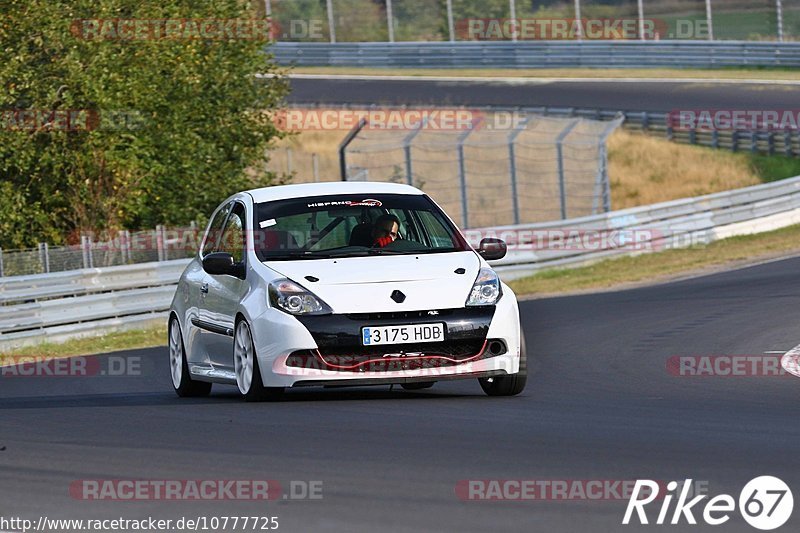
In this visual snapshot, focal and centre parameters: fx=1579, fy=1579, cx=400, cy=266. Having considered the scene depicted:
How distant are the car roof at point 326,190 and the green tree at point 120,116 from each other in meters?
14.5

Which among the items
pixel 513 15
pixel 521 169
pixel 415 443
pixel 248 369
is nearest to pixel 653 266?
pixel 521 169

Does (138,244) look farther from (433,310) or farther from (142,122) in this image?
(433,310)

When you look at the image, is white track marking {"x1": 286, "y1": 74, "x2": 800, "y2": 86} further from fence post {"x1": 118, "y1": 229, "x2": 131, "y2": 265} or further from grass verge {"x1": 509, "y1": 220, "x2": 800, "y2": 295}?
fence post {"x1": 118, "y1": 229, "x2": 131, "y2": 265}

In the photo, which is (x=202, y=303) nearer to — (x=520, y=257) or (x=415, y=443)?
(x=415, y=443)

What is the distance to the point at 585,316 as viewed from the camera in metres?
18.8

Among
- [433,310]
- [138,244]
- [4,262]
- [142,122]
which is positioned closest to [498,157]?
[142,122]

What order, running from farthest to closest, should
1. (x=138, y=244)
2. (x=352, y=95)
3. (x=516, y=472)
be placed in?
(x=352, y=95), (x=138, y=244), (x=516, y=472)

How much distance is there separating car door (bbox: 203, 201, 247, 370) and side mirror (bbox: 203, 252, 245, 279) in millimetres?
69

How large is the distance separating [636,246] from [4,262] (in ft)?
40.0

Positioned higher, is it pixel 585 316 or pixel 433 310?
pixel 433 310

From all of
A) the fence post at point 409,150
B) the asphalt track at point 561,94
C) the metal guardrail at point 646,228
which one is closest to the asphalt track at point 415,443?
the metal guardrail at point 646,228

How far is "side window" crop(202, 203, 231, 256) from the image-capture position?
1207cm

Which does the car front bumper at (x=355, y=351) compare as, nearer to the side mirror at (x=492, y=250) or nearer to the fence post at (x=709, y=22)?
the side mirror at (x=492, y=250)

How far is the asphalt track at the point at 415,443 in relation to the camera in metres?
6.23
